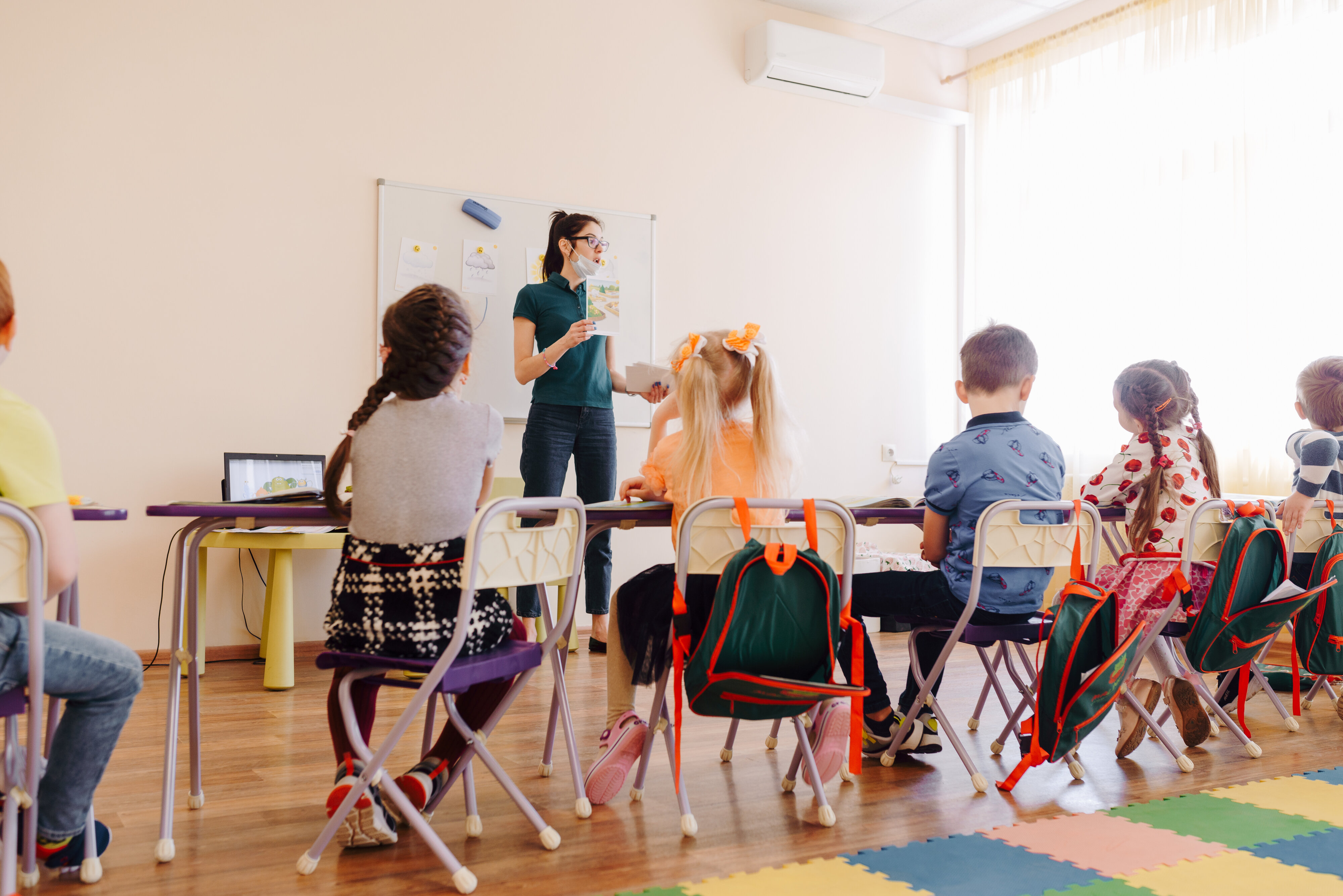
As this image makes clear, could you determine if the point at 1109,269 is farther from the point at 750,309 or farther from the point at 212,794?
the point at 212,794

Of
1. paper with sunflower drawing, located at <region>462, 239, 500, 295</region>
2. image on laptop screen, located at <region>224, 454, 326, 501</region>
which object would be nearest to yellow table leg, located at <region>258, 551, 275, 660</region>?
image on laptop screen, located at <region>224, 454, 326, 501</region>

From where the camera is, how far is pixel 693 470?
6.91 ft

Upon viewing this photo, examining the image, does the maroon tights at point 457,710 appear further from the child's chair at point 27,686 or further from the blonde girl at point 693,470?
the child's chair at point 27,686

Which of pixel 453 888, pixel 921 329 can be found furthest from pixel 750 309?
pixel 453 888

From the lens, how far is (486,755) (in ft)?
5.97

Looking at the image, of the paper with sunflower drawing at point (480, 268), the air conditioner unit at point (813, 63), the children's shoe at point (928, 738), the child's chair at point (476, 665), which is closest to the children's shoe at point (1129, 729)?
the children's shoe at point (928, 738)

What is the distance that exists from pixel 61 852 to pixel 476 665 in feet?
2.38

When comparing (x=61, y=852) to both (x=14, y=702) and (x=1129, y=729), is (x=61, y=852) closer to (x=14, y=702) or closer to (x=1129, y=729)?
(x=14, y=702)

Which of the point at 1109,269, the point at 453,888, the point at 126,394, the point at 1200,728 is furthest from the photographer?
the point at 1109,269

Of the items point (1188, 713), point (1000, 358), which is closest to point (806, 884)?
point (1000, 358)

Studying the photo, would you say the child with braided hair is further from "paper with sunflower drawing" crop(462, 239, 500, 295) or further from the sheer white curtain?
the sheer white curtain

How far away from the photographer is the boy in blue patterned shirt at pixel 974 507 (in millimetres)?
2307

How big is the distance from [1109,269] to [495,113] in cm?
287

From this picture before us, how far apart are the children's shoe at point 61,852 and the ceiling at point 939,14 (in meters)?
4.51
